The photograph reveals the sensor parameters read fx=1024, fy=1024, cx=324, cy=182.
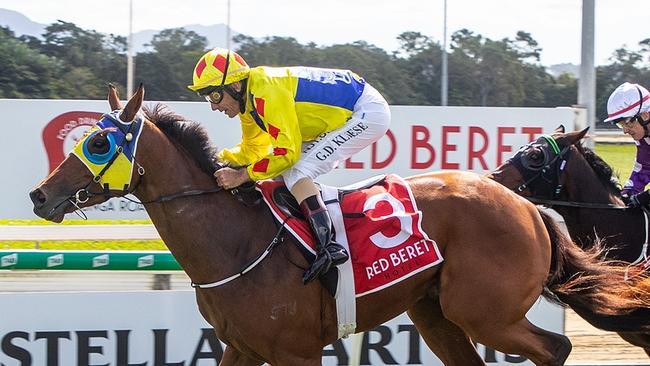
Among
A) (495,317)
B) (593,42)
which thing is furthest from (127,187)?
(593,42)

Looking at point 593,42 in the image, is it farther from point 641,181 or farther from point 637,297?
point 637,297

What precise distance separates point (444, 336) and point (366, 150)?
1.76 meters

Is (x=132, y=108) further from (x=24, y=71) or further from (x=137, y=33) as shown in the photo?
(x=137, y=33)

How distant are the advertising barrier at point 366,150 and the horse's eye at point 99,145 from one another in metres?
2.10

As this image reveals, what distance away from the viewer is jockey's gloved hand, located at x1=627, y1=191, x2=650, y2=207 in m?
5.63

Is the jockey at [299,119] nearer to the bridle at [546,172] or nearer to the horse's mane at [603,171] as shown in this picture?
the bridle at [546,172]

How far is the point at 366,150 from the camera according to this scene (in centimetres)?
650

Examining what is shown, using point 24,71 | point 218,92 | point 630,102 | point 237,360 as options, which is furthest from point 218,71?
point 24,71

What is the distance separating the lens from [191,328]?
228 inches

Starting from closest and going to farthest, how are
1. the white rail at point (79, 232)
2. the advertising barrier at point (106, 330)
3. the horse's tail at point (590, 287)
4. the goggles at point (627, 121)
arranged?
the horse's tail at point (590, 287) < the advertising barrier at point (106, 330) < the goggles at point (627, 121) < the white rail at point (79, 232)

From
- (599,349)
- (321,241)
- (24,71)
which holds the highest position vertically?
(24,71)

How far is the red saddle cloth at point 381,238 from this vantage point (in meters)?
4.58

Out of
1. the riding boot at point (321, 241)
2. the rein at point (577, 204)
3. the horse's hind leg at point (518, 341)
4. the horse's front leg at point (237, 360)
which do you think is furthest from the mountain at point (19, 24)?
the horse's hind leg at point (518, 341)

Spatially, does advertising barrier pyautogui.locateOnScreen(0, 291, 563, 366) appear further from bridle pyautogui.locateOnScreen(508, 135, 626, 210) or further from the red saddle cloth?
bridle pyautogui.locateOnScreen(508, 135, 626, 210)
